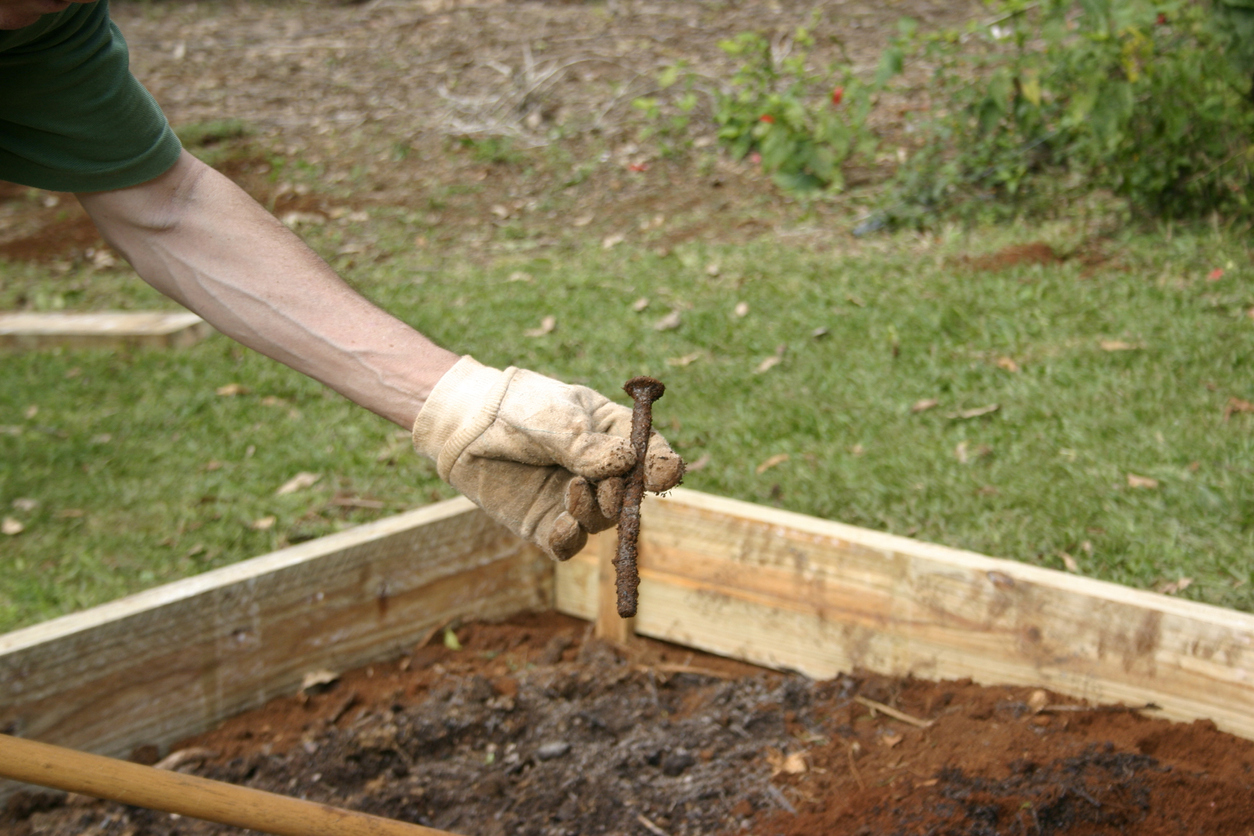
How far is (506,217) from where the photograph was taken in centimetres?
686

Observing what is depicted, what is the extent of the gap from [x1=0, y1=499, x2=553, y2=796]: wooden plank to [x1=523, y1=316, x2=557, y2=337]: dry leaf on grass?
2005mm

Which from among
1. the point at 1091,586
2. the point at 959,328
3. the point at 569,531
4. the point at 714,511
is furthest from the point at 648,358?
the point at 569,531

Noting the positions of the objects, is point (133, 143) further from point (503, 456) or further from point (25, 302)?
point (25, 302)

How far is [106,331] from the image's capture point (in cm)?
532

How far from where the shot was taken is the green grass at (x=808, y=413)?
3289 millimetres

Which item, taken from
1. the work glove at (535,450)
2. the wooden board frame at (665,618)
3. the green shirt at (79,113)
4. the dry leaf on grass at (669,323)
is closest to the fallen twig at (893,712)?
the wooden board frame at (665,618)

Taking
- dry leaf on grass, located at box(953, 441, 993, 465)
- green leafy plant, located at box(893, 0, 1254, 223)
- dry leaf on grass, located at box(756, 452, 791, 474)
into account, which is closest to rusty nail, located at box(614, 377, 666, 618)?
dry leaf on grass, located at box(756, 452, 791, 474)

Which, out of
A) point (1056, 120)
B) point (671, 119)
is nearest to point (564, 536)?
point (1056, 120)

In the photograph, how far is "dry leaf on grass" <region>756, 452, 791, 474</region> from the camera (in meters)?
3.72

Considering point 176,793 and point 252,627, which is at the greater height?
point 176,793

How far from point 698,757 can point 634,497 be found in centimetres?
105

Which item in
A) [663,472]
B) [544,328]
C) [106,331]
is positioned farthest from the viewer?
[106,331]

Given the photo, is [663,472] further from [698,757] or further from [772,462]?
[772,462]

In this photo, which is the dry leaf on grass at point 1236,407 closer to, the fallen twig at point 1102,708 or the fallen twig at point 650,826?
the fallen twig at point 1102,708
